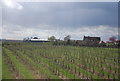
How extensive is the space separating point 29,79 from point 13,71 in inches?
111

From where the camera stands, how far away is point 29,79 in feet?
34.9

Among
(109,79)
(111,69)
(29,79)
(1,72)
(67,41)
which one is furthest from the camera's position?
(67,41)

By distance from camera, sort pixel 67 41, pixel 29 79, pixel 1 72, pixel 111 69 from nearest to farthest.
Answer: pixel 29 79 < pixel 1 72 < pixel 111 69 < pixel 67 41

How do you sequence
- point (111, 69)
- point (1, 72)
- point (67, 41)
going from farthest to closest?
point (67, 41) → point (111, 69) → point (1, 72)

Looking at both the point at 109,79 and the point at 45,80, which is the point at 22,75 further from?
the point at 109,79

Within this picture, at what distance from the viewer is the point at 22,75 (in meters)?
11.7

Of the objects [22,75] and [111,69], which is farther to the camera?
[111,69]

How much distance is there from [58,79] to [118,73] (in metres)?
5.45

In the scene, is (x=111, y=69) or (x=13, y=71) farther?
(x=111, y=69)

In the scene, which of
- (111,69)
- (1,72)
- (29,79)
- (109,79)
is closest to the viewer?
(29,79)

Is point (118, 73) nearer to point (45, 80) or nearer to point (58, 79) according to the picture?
point (58, 79)

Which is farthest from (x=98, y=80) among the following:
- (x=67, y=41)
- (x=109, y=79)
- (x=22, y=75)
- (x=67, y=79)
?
(x=67, y=41)

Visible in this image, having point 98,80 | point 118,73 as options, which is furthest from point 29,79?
point 118,73

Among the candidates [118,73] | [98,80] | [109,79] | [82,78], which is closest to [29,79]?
[82,78]
